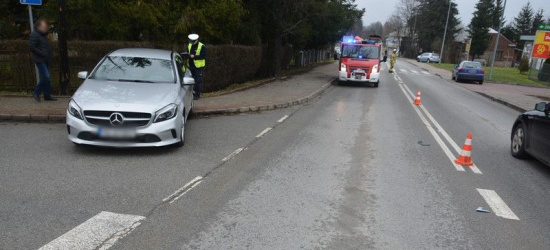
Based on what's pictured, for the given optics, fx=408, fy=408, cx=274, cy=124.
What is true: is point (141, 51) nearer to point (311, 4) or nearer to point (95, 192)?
point (95, 192)

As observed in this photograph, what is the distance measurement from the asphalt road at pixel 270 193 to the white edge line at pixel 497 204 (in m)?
0.02

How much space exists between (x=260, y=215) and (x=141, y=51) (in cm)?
578

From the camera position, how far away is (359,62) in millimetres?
20078

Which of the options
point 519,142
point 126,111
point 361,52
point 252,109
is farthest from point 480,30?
point 126,111

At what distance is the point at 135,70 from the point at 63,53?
177 inches

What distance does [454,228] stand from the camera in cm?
434

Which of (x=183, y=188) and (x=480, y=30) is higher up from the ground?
(x=480, y=30)

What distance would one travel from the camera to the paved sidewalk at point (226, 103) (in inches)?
348

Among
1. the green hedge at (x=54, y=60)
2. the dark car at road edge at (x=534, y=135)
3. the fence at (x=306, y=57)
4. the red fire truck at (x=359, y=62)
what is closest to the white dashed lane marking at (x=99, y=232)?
the dark car at road edge at (x=534, y=135)

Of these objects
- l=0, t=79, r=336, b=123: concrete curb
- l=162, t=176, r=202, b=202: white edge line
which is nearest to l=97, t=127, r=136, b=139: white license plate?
l=162, t=176, r=202, b=202: white edge line

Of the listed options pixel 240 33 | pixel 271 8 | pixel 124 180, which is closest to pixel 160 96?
pixel 124 180

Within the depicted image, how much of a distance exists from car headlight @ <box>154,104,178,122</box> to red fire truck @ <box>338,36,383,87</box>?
48.1ft

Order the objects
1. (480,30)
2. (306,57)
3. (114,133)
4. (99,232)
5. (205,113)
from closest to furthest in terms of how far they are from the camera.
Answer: (99,232) < (114,133) < (205,113) < (306,57) < (480,30)

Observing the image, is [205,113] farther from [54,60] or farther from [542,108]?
[542,108]
